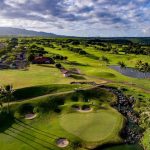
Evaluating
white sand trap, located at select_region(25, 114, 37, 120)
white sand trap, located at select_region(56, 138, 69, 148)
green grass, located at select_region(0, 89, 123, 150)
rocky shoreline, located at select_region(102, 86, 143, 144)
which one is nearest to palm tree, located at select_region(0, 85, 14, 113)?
green grass, located at select_region(0, 89, 123, 150)

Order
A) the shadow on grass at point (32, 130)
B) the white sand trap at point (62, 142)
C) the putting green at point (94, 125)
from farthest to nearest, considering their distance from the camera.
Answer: the putting green at point (94, 125)
the shadow on grass at point (32, 130)
the white sand trap at point (62, 142)

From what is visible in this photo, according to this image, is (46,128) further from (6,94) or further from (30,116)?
(6,94)

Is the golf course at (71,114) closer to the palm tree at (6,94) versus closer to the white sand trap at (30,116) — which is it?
the palm tree at (6,94)

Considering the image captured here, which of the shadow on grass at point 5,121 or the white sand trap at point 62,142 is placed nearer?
the white sand trap at point 62,142

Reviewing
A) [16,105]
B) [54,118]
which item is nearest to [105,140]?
[54,118]

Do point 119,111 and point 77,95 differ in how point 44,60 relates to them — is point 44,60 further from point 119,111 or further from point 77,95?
point 119,111

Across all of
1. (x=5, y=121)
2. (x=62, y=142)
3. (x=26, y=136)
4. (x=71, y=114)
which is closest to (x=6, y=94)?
(x=5, y=121)

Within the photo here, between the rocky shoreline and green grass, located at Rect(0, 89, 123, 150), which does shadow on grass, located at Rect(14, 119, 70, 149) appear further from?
the rocky shoreline

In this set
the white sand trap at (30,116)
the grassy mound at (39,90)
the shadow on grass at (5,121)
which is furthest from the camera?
the grassy mound at (39,90)

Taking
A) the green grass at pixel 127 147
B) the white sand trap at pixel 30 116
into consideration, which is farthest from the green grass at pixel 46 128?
the green grass at pixel 127 147
